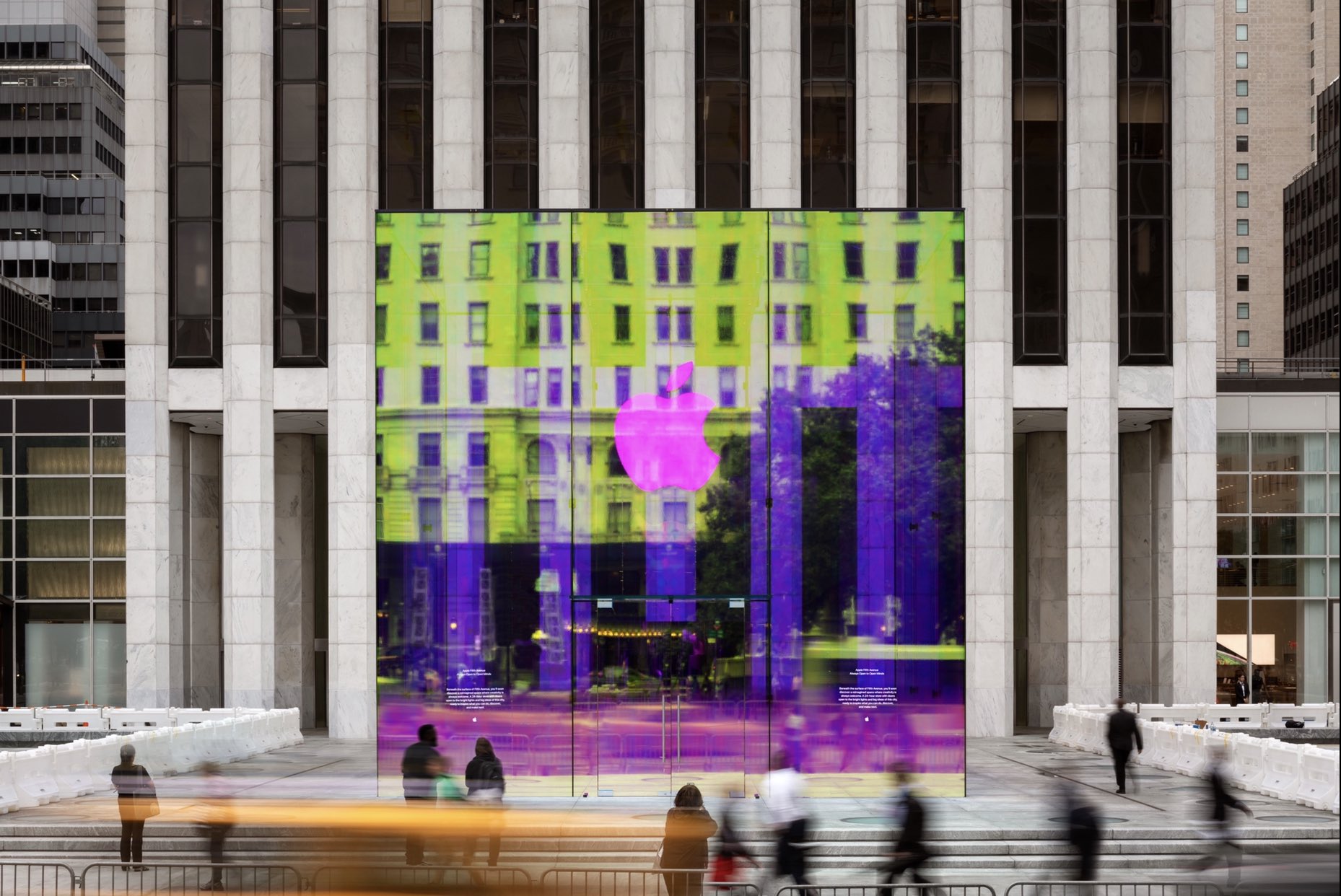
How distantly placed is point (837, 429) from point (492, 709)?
7517 mm

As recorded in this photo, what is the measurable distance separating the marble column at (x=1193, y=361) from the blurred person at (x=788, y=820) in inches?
1119

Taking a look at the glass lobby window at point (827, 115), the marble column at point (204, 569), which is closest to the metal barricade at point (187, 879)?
the marble column at point (204, 569)

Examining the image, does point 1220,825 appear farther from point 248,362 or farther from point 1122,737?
point 248,362

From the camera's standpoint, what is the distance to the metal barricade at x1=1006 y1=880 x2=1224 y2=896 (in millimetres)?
16672

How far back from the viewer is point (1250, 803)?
1061 inches

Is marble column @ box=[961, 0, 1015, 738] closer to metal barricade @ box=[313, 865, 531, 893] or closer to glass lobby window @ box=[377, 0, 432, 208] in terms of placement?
glass lobby window @ box=[377, 0, 432, 208]

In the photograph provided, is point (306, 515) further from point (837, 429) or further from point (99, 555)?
point (837, 429)

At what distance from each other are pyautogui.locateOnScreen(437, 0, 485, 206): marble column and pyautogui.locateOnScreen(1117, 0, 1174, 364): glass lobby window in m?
16.6

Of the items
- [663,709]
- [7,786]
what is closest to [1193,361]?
[663,709]

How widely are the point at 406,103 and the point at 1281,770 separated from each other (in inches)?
1170

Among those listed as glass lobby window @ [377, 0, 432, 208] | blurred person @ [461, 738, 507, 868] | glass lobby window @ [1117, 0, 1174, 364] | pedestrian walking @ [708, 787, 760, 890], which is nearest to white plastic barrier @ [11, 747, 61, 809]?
blurred person @ [461, 738, 507, 868]

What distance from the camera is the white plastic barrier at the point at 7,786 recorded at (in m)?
25.6

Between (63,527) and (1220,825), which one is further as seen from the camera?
(63,527)

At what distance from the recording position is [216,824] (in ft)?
58.6
